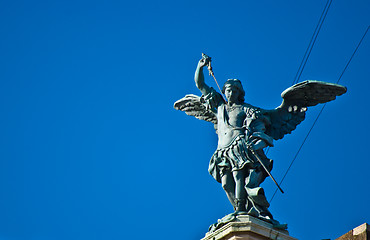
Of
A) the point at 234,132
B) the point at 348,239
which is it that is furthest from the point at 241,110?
the point at 348,239

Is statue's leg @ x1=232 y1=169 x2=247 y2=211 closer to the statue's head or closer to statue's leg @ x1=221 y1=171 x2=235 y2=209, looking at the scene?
statue's leg @ x1=221 y1=171 x2=235 y2=209

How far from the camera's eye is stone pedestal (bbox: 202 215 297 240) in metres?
16.2

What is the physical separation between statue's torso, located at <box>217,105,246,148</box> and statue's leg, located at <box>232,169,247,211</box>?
630 millimetres

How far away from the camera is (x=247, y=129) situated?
58.2ft

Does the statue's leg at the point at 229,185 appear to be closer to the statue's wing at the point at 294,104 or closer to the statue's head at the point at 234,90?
the statue's wing at the point at 294,104

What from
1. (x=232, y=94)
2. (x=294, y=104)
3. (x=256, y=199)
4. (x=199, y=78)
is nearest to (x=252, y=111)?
(x=232, y=94)

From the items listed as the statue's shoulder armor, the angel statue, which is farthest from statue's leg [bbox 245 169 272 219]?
the statue's shoulder armor

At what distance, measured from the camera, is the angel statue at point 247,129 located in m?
17.2

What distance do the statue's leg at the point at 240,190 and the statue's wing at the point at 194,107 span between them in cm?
195

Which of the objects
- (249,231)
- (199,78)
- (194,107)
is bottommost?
(249,231)

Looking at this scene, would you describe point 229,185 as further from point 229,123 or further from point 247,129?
point 229,123

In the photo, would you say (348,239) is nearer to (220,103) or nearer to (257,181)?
(257,181)

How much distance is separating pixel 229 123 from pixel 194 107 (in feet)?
5.55

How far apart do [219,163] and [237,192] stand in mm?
733
